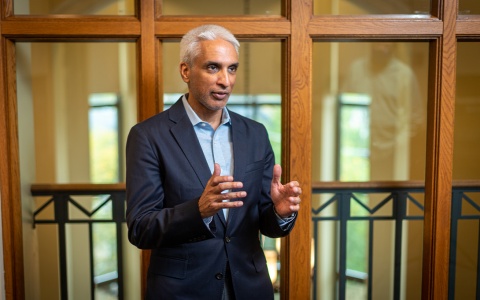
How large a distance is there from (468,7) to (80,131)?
399 centimetres

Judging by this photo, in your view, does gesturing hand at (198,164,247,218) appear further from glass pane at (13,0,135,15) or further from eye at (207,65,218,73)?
glass pane at (13,0,135,15)

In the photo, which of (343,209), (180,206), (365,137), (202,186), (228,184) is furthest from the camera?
(365,137)

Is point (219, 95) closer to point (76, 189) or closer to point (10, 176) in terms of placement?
point (10, 176)

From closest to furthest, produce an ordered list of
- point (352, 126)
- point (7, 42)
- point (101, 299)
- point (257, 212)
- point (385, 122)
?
point (257, 212)
point (7, 42)
point (101, 299)
point (385, 122)
point (352, 126)

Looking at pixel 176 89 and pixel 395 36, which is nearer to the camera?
pixel 395 36

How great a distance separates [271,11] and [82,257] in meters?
3.71

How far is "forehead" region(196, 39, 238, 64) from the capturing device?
1.50 metres

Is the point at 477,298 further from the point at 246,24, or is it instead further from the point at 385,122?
the point at 385,122

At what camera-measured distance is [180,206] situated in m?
1.40

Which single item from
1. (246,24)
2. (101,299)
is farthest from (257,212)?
(101,299)

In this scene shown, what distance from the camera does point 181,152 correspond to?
4.99 feet

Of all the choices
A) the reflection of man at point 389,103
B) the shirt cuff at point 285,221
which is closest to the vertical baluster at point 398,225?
the shirt cuff at point 285,221

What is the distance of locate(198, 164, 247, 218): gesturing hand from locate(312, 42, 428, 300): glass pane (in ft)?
10.1

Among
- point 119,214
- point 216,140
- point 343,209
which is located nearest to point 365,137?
point 343,209
